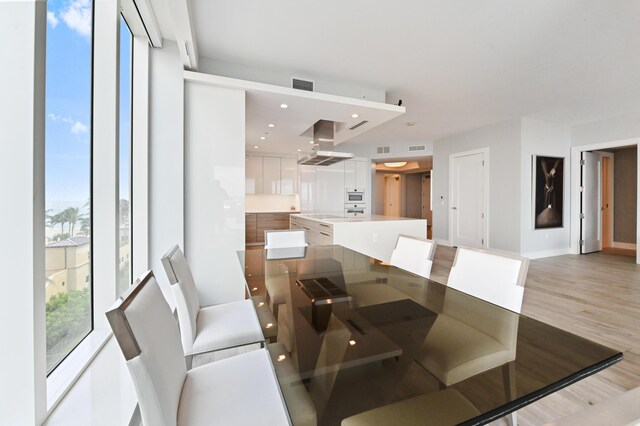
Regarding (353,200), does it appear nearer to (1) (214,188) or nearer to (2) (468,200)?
(2) (468,200)

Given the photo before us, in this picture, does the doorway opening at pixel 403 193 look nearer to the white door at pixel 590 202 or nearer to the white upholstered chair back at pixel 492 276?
the white door at pixel 590 202

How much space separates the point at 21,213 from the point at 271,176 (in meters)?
6.21

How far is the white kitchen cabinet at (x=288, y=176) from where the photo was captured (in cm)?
714

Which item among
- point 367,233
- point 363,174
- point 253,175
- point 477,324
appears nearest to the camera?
point 477,324

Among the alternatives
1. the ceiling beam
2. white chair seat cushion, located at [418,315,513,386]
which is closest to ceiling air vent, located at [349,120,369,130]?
the ceiling beam

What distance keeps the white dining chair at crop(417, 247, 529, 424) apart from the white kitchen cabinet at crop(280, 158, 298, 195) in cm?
587

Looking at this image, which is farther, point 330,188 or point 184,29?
point 330,188

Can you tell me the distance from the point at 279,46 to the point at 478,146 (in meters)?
4.84

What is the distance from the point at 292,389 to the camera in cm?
70

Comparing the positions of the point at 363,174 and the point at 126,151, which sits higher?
the point at 363,174

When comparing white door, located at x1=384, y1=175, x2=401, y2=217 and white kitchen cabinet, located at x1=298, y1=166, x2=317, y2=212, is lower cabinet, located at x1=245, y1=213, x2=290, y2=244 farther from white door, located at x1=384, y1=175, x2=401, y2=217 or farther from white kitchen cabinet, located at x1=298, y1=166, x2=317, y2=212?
white door, located at x1=384, y1=175, x2=401, y2=217

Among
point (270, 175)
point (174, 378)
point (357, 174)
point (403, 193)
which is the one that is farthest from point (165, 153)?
point (403, 193)

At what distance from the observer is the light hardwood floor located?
4.90ft

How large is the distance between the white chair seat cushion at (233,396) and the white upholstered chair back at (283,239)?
1.72 meters
